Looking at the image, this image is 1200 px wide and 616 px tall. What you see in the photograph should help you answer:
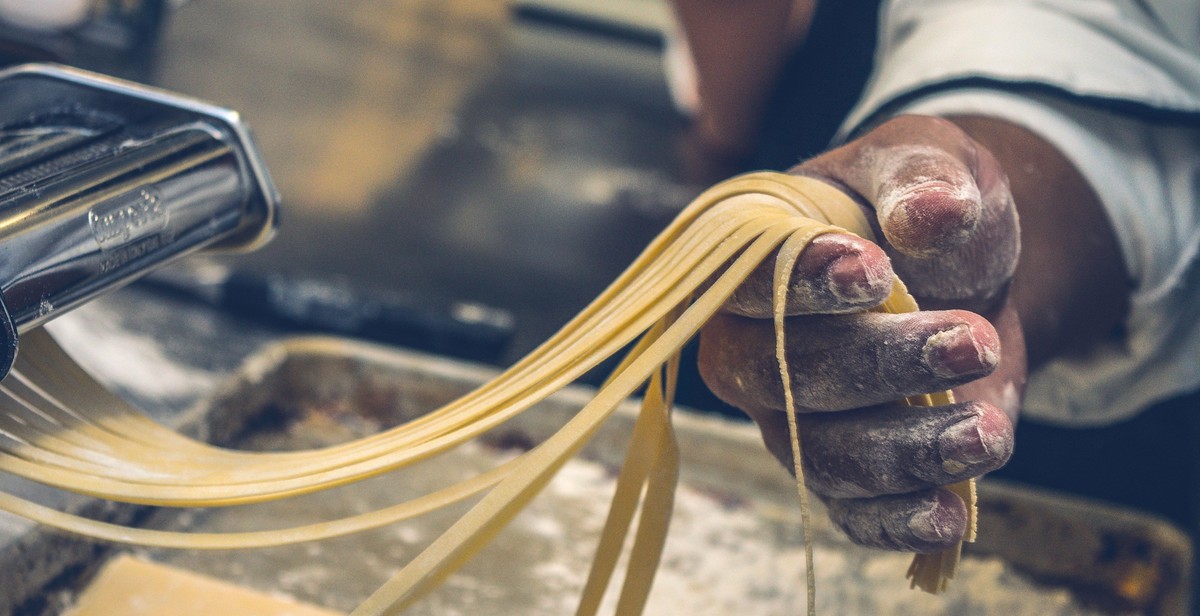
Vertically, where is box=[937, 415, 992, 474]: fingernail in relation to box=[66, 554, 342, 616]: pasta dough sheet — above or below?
above

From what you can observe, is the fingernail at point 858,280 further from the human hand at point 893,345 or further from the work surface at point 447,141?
the work surface at point 447,141

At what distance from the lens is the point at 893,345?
498 millimetres

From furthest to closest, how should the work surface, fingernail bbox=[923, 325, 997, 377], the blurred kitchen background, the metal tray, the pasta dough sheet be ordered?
the work surface
the blurred kitchen background
the metal tray
the pasta dough sheet
fingernail bbox=[923, 325, 997, 377]

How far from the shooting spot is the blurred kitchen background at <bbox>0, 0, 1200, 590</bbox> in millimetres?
1341

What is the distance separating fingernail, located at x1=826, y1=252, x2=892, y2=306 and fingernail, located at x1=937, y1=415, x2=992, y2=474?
3.3 inches

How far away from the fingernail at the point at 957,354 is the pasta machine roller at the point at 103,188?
0.48 metres

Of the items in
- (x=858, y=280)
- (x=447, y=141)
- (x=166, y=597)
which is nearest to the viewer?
(x=858, y=280)

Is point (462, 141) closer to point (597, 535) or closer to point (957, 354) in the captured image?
point (597, 535)

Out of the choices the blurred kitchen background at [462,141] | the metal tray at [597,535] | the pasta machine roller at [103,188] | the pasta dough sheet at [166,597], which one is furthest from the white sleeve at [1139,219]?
the pasta dough sheet at [166,597]

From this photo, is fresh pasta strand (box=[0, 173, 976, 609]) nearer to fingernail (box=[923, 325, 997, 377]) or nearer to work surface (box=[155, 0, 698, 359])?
fingernail (box=[923, 325, 997, 377])

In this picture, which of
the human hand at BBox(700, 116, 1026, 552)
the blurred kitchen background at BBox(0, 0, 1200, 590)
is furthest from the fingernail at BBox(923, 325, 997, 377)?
the blurred kitchen background at BBox(0, 0, 1200, 590)

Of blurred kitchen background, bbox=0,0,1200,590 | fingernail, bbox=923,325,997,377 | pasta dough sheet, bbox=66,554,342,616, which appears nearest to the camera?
fingernail, bbox=923,325,997,377

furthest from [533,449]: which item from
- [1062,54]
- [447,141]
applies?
[447,141]

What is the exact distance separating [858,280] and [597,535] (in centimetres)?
51
